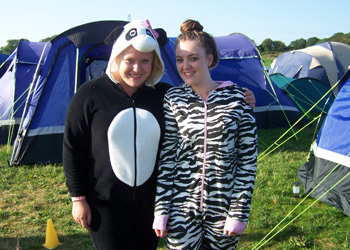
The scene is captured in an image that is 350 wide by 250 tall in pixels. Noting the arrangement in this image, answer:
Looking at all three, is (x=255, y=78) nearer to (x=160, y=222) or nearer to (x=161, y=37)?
(x=161, y=37)

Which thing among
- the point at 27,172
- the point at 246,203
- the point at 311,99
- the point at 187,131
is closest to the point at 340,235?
the point at 246,203

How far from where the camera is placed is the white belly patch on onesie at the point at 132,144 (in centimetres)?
161

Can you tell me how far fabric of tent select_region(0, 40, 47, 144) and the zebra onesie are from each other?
5332mm

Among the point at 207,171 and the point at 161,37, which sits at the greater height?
the point at 161,37

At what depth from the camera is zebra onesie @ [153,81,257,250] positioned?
61.2 inches

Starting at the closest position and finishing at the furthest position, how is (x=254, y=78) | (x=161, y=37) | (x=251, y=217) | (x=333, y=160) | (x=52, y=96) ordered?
(x=161, y=37) < (x=251, y=217) < (x=333, y=160) < (x=52, y=96) < (x=254, y=78)

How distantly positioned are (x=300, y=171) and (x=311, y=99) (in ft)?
14.9

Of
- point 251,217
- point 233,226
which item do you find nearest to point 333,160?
point 251,217

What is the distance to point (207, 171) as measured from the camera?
5.11 ft

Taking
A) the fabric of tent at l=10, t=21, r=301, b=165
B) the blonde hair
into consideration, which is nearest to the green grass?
the fabric of tent at l=10, t=21, r=301, b=165

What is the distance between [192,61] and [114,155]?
59cm

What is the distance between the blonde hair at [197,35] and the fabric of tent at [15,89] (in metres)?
5.30

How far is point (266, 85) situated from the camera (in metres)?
7.17

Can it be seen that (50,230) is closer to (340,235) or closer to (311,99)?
(340,235)
